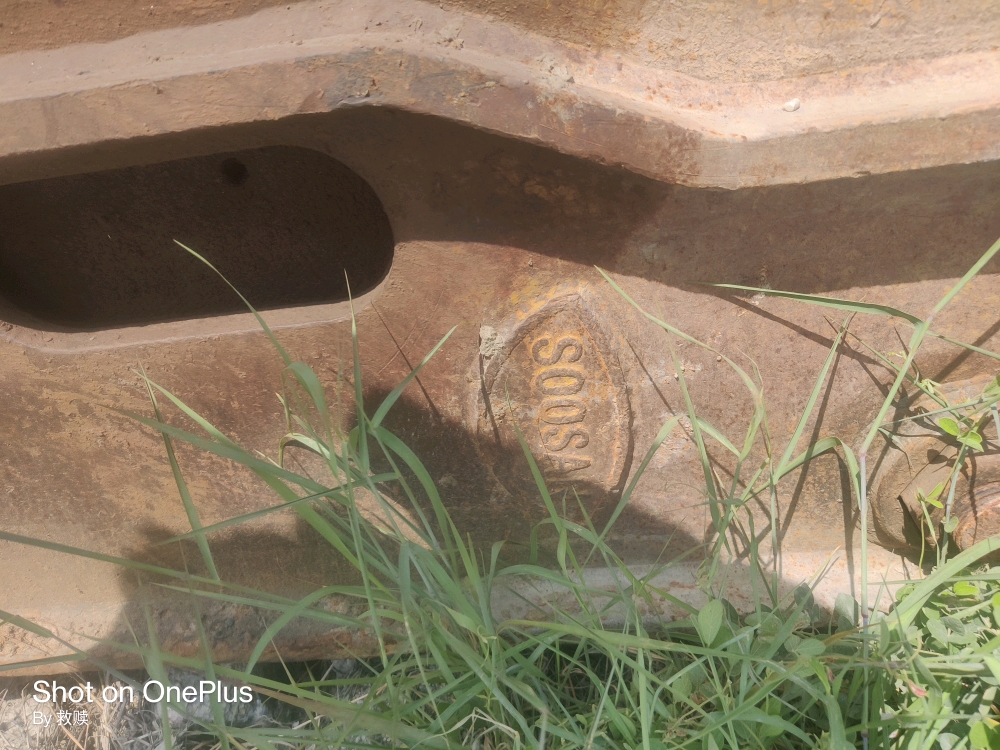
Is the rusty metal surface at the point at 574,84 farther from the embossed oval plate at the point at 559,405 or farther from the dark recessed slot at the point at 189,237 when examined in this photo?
the dark recessed slot at the point at 189,237

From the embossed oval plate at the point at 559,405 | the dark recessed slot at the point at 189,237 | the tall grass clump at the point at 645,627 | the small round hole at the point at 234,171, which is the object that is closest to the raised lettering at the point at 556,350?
the embossed oval plate at the point at 559,405

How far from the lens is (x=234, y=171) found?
146 cm

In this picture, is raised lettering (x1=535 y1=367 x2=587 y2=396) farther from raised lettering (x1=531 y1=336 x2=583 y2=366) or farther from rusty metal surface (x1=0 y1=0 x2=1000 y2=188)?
rusty metal surface (x1=0 y1=0 x2=1000 y2=188)

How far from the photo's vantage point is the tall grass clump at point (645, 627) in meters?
1.06

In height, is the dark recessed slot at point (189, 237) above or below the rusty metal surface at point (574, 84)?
below

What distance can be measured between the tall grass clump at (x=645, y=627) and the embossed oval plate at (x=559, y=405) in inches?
2.9

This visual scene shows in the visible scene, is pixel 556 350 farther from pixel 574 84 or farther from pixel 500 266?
pixel 574 84

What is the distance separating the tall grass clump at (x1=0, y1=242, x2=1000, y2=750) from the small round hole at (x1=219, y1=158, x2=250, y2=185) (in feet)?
1.68

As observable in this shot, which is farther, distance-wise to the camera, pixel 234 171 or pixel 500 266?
pixel 234 171

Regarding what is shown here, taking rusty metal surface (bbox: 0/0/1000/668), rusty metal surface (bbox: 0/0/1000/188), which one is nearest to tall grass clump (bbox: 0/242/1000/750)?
rusty metal surface (bbox: 0/0/1000/668)

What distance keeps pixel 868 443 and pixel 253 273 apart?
131 cm

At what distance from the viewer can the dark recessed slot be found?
1446mm

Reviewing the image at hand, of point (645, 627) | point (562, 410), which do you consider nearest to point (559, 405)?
point (562, 410)

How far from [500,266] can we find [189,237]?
789mm
